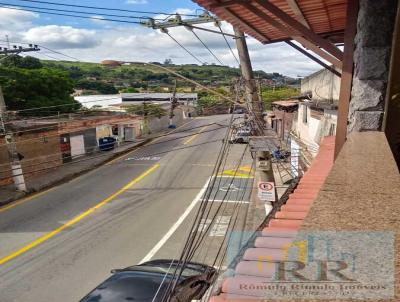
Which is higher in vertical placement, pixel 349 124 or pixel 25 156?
pixel 349 124

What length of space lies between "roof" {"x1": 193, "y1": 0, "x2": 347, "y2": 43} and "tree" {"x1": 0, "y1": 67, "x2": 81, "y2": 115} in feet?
102

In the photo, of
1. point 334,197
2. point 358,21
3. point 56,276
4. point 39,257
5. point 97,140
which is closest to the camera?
point 334,197

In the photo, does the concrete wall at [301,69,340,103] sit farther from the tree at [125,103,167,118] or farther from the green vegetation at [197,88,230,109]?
the tree at [125,103,167,118]

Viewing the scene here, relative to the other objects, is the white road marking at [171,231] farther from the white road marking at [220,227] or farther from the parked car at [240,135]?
the parked car at [240,135]

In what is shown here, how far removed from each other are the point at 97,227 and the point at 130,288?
29.4ft

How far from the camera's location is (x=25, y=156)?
24.6 m

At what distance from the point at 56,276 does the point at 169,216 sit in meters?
6.44

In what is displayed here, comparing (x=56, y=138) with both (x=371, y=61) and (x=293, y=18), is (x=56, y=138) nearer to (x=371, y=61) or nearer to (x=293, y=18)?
(x=293, y=18)

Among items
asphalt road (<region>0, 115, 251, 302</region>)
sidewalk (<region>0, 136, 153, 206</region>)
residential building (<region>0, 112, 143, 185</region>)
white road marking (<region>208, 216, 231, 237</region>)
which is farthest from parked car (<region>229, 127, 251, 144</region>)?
residential building (<region>0, 112, 143, 185</region>)

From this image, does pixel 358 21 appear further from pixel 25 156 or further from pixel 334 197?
pixel 25 156

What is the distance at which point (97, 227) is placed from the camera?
15914 mm

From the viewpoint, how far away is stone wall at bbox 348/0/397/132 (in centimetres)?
406

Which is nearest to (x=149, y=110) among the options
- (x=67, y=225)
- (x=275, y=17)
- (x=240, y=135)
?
(x=240, y=135)

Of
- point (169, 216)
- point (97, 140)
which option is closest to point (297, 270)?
point (169, 216)
